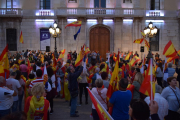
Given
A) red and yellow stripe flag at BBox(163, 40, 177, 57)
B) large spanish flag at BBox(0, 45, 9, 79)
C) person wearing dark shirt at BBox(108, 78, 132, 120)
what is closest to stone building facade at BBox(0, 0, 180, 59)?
red and yellow stripe flag at BBox(163, 40, 177, 57)

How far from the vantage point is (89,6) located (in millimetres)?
24094

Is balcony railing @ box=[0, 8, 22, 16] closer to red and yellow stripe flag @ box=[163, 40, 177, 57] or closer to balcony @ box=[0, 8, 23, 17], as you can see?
balcony @ box=[0, 8, 23, 17]

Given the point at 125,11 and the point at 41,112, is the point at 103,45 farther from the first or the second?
the point at 41,112

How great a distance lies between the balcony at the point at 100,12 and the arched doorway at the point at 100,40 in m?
2.10

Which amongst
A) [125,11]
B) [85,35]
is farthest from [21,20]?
[125,11]

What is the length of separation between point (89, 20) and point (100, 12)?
5.63 feet

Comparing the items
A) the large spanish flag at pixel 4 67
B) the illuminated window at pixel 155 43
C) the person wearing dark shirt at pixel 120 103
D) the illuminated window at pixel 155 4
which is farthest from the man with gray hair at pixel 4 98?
the illuminated window at pixel 155 4

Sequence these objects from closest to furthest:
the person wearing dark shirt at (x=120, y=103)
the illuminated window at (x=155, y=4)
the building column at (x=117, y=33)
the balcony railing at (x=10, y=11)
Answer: the person wearing dark shirt at (x=120, y=103) < the balcony railing at (x=10, y=11) < the building column at (x=117, y=33) < the illuminated window at (x=155, y=4)

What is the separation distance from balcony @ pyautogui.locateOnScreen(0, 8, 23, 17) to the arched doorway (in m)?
9.39

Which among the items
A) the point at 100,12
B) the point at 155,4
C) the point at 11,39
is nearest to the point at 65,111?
the point at 100,12

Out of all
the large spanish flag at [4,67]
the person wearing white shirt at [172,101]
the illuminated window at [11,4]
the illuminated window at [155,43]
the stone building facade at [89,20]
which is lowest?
the person wearing white shirt at [172,101]

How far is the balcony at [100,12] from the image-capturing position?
75.7 feet

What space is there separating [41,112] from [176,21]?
80.0ft

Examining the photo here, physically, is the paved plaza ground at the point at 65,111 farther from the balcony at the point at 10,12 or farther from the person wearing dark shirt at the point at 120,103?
the balcony at the point at 10,12
